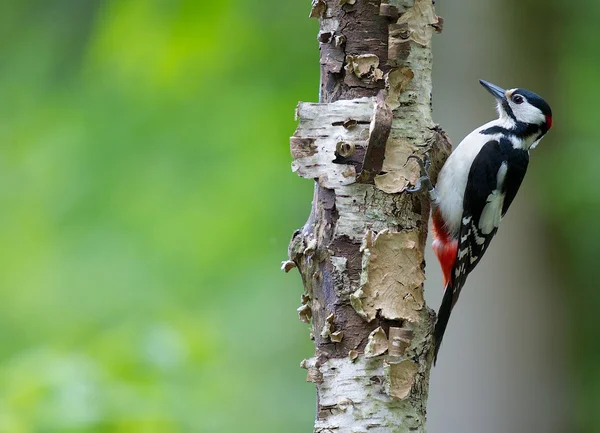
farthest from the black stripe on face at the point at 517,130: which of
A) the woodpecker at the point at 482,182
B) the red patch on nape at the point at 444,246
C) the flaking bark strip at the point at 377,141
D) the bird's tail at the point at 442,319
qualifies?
the flaking bark strip at the point at 377,141

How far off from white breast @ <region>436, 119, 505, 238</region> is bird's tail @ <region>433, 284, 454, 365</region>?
1.11ft

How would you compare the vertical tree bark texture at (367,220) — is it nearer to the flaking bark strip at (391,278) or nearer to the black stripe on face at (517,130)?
the flaking bark strip at (391,278)

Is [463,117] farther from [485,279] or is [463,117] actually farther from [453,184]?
[453,184]

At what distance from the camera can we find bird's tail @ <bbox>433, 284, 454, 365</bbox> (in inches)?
107

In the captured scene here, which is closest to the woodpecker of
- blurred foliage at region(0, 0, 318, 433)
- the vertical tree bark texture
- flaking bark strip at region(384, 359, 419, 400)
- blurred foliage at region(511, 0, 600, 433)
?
the vertical tree bark texture

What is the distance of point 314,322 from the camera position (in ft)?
8.51

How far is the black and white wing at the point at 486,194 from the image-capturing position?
3.56m

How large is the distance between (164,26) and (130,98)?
598 mm

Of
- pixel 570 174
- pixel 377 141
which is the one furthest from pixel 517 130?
pixel 377 141

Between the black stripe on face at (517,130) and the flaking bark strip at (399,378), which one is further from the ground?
the black stripe on face at (517,130)

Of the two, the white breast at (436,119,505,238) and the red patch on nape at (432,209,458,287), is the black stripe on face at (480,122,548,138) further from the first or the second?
the red patch on nape at (432,209,458,287)

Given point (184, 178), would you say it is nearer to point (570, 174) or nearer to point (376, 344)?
point (570, 174)

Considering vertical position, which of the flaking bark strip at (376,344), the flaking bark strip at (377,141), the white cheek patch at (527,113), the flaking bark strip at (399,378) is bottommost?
the flaking bark strip at (399,378)

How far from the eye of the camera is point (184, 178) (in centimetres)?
556
